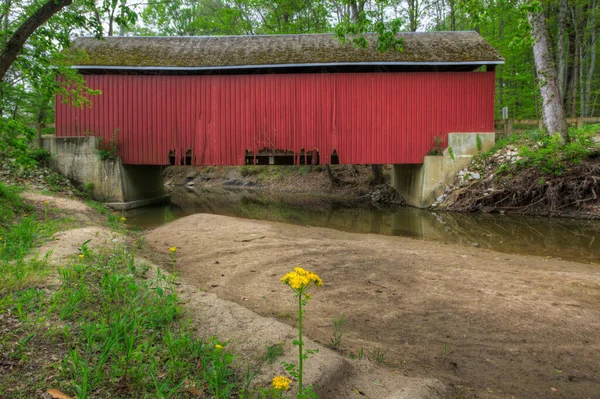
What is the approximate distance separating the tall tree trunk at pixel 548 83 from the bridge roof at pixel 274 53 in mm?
1208

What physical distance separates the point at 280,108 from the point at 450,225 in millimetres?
6309

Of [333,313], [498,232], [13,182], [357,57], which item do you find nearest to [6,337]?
[333,313]

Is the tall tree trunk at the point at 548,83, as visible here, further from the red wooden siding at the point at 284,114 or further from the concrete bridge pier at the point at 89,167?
the concrete bridge pier at the point at 89,167

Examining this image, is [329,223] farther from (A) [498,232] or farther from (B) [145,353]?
(B) [145,353]

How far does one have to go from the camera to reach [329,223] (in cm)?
1082

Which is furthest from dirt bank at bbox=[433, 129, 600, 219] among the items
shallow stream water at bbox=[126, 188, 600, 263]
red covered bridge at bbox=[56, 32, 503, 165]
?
red covered bridge at bbox=[56, 32, 503, 165]

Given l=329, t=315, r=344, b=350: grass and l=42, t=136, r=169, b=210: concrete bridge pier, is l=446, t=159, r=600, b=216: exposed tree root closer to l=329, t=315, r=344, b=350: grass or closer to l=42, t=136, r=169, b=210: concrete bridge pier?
l=329, t=315, r=344, b=350: grass

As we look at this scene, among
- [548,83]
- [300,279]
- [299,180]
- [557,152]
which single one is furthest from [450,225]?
[299,180]

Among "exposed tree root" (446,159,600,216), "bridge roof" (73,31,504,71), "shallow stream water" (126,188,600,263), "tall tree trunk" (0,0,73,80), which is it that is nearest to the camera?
"tall tree trunk" (0,0,73,80)

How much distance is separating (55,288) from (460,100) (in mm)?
12582

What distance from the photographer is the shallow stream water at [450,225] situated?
24.3 ft

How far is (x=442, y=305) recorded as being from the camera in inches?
148

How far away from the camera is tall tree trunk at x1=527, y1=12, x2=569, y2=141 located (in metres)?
10.9

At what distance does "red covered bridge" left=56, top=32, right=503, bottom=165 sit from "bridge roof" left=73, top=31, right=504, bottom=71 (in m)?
0.09
